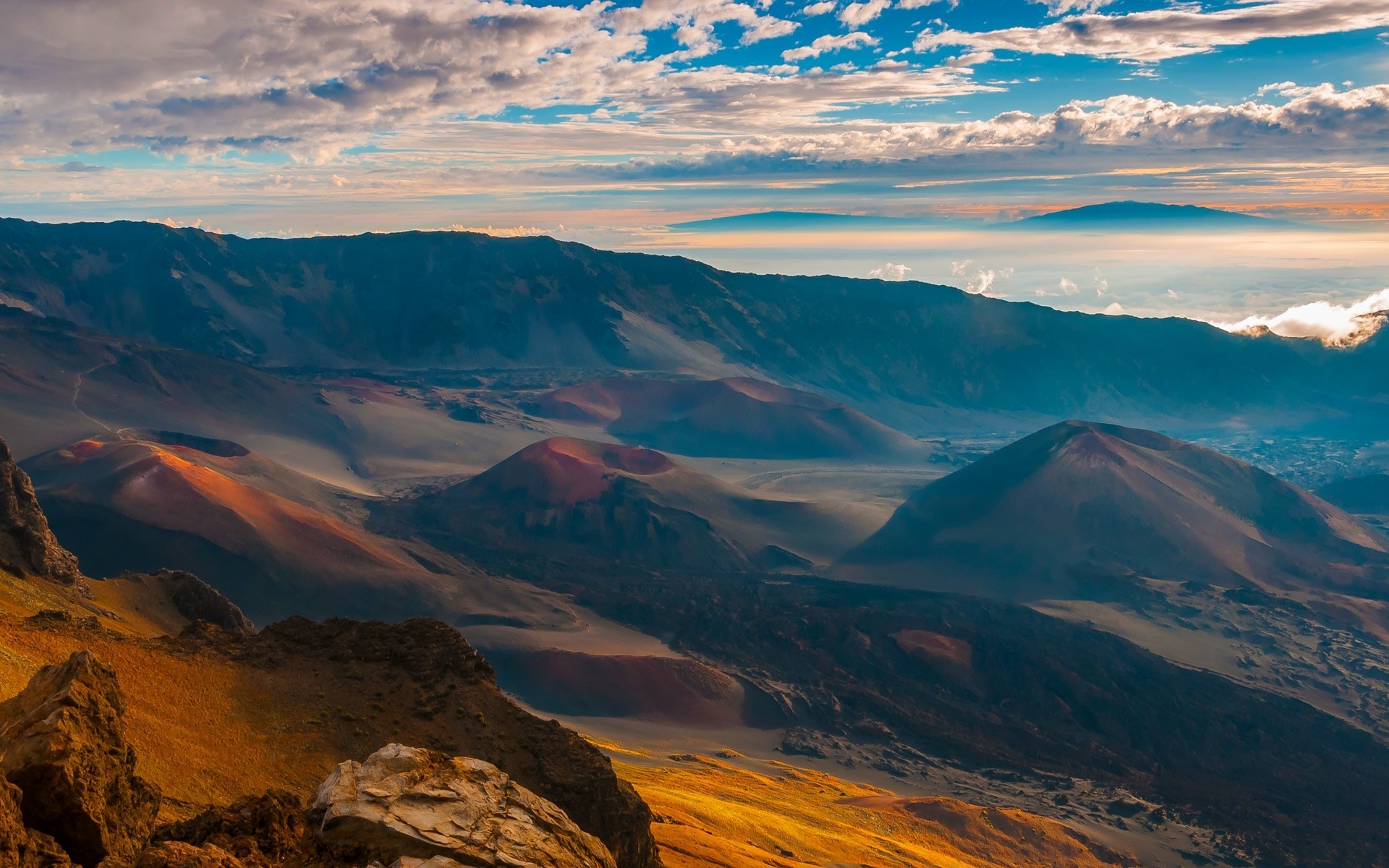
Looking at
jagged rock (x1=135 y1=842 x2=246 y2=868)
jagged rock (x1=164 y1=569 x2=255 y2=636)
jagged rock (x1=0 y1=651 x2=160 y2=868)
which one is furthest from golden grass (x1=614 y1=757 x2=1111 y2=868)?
jagged rock (x1=164 y1=569 x2=255 y2=636)

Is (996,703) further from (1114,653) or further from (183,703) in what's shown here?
(183,703)

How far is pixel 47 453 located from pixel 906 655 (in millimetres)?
97223

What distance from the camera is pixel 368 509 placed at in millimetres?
132875

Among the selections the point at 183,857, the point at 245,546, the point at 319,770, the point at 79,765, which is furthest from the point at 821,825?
the point at 245,546

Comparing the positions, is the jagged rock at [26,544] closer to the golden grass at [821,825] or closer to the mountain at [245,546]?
the golden grass at [821,825]

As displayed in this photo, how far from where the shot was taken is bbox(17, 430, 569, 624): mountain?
89.1 meters

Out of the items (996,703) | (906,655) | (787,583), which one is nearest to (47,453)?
(787,583)

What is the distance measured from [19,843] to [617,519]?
119 metres

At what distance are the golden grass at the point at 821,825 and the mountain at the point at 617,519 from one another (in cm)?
5676

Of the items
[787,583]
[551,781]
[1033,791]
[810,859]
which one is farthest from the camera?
[787,583]

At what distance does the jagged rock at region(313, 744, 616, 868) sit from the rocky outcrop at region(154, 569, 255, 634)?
1636 inches

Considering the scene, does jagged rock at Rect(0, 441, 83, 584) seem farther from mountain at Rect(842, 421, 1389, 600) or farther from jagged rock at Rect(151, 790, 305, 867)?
mountain at Rect(842, 421, 1389, 600)

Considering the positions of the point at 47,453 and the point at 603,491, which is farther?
the point at 603,491

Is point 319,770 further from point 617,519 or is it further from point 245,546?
point 617,519
